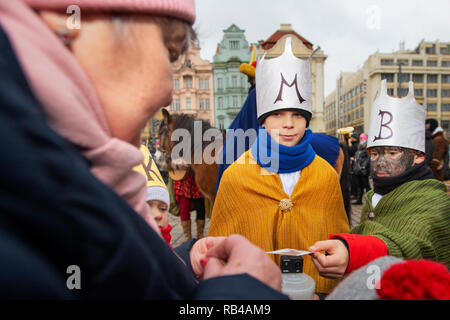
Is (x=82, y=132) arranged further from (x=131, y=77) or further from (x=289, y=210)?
(x=289, y=210)

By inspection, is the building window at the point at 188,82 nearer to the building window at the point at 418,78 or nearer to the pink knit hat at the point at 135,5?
the pink knit hat at the point at 135,5

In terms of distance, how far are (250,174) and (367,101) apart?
63216 millimetres

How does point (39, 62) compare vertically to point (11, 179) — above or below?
above

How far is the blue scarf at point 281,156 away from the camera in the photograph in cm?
215

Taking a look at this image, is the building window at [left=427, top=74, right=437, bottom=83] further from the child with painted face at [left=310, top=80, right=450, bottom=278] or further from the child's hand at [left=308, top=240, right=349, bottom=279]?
the child's hand at [left=308, top=240, right=349, bottom=279]

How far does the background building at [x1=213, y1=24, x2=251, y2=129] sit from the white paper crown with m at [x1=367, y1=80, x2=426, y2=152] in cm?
3731

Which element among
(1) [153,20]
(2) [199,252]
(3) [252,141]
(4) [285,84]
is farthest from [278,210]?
(3) [252,141]

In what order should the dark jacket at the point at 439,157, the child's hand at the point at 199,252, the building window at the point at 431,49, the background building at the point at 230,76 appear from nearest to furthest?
the child's hand at the point at 199,252 < the dark jacket at the point at 439,157 < the background building at the point at 230,76 < the building window at the point at 431,49

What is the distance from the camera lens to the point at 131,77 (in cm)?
59

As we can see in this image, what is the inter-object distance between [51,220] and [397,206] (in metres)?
2.22

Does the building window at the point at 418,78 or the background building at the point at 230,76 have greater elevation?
the building window at the point at 418,78

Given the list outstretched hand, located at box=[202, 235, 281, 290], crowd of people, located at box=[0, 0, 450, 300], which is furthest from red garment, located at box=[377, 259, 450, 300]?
outstretched hand, located at box=[202, 235, 281, 290]

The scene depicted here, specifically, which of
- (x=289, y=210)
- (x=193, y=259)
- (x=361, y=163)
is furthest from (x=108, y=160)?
(x=361, y=163)

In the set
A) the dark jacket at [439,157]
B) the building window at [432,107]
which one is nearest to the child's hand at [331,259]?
the dark jacket at [439,157]
